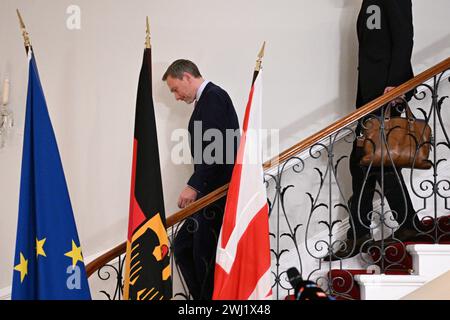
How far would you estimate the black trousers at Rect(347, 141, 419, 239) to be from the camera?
4.28m

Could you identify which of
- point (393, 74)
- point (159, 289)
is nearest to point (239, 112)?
point (393, 74)

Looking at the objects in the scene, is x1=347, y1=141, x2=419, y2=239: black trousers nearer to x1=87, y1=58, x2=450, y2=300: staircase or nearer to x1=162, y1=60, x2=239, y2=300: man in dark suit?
x1=87, y1=58, x2=450, y2=300: staircase

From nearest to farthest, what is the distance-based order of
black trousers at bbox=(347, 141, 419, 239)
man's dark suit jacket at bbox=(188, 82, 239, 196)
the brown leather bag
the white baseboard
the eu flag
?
the eu flag
the brown leather bag
black trousers at bbox=(347, 141, 419, 239)
man's dark suit jacket at bbox=(188, 82, 239, 196)
the white baseboard

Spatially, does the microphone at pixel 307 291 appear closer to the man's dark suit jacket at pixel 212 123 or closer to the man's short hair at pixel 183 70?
the man's dark suit jacket at pixel 212 123

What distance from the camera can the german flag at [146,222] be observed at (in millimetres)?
3637

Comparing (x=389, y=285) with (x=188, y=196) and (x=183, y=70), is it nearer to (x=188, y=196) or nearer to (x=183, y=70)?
(x=188, y=196)

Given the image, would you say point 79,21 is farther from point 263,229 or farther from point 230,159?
point 263,229

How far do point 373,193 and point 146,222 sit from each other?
162 centimetres

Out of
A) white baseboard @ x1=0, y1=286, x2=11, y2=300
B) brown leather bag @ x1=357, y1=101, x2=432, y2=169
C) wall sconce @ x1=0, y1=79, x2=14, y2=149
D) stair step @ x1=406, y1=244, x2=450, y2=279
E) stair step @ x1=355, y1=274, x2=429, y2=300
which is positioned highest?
wall sconce @ x1=0, y1=79, x2=14, y2=149

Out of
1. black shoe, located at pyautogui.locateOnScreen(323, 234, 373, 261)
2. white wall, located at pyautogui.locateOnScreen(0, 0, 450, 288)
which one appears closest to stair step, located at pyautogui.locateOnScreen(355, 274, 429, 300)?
black shoe, located at pyautogui.locateOnScreen(323, 234, 373, 261)

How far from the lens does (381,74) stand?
4.75 meters

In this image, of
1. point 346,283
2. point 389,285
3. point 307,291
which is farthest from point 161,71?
point 307,291

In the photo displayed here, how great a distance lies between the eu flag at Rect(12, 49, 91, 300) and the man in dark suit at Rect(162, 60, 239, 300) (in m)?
0.93

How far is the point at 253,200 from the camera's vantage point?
3760 mm
